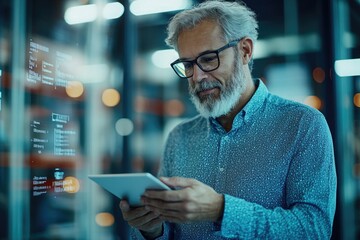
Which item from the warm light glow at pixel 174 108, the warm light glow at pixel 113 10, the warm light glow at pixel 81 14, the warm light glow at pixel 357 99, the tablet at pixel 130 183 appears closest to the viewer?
the tablet at pixel 130 183

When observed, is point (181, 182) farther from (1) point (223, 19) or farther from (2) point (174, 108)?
(2) point (174, 108)

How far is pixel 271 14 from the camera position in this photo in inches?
99.0

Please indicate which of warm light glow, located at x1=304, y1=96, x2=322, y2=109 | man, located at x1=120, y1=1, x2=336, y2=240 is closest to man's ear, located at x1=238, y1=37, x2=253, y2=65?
man, located at x1=120, y1=1, x2=336, y2=240

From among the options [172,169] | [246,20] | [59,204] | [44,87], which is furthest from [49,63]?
[59,204]

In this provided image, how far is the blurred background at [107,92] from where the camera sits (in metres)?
2.38

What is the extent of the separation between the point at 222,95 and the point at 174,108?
120 inches

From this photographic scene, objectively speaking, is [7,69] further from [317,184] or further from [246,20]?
[317,184]

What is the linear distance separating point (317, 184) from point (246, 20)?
70 cm

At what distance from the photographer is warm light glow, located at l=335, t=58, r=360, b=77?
114 inches

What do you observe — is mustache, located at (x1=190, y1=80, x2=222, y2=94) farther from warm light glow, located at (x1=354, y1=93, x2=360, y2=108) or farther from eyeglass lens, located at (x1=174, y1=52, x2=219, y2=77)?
warm light glow, located at (x1=354, y1=93, x2=360, y2=108)

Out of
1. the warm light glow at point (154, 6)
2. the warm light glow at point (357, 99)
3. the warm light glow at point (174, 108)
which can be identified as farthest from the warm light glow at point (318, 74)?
the warm light glow at point (174, 108)

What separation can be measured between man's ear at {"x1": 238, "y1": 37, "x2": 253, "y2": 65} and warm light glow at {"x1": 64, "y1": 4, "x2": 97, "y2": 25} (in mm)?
2223

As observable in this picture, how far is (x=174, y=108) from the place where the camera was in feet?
15.1

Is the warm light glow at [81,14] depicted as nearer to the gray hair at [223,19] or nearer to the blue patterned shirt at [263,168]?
the gray hair at [223,19]
